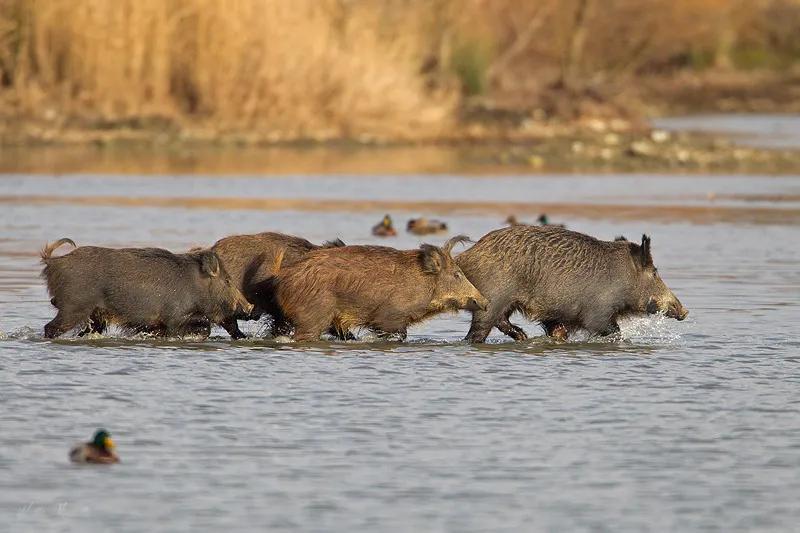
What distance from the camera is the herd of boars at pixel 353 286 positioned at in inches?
450

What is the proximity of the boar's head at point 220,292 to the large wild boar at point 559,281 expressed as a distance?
158 centimetres

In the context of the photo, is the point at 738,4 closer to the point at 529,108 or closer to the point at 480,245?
the point at 529,108

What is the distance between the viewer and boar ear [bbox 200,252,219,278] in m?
11.6

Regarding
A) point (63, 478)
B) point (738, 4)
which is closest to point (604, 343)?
point (63, 478)

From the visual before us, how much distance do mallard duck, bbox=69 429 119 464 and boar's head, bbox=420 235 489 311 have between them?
4.15 m

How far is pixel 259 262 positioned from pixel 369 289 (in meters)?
0.99

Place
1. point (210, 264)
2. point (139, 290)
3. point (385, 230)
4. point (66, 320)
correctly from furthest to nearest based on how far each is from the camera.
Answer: point (385, 230)
point (210, 264)
point (139, 290)
point (66, 320)

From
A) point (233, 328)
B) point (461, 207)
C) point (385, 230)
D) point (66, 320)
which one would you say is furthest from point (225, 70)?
point (66, 320)

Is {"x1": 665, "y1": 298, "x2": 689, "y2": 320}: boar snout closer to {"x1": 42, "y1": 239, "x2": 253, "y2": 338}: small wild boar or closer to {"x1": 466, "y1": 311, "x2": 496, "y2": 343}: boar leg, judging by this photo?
{"x1": 466, "y1": 311, "x2": 496, "y2": 343}: boar leg

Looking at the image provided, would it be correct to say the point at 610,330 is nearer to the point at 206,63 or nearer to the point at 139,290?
the point at 139,290

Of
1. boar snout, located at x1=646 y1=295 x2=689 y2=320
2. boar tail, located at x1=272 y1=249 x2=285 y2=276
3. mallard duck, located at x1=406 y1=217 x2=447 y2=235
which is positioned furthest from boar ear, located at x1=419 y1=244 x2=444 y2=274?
mallard duck, located at x1=406 y1=217 x2=447 y2=235

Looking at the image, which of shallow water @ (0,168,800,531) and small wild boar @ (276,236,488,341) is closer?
shallow water @ (0,168,800,531)

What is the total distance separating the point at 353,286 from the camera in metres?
11.5

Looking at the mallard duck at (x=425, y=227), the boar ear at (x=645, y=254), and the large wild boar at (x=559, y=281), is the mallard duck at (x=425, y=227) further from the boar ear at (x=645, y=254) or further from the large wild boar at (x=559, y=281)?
the boar ear at (x=645, y=254)
